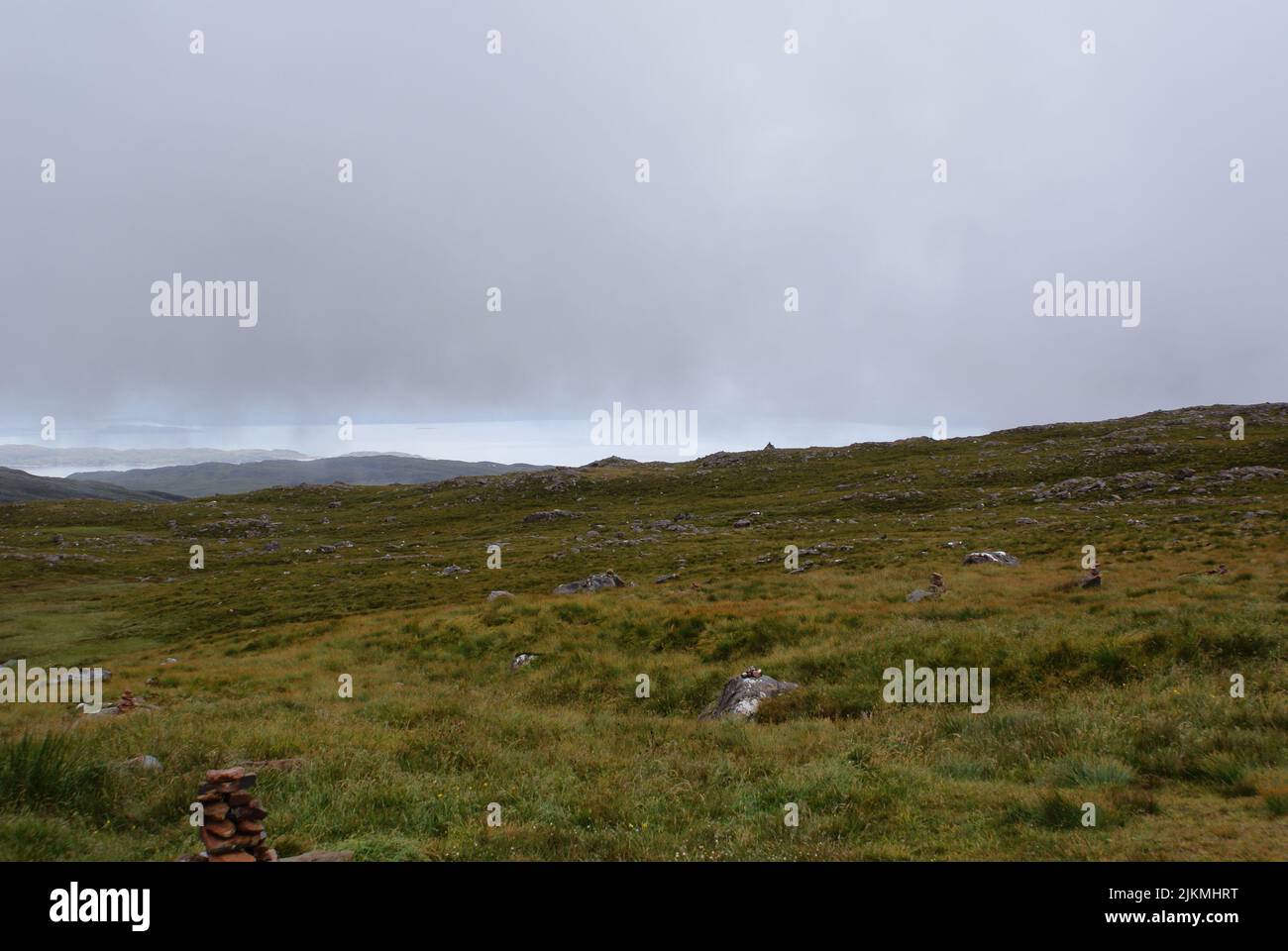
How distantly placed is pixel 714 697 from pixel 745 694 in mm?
1563

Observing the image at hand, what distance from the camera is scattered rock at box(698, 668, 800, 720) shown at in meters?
13.7

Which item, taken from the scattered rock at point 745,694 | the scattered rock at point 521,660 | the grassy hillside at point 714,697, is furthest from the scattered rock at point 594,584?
the scattered rock at point 745,694

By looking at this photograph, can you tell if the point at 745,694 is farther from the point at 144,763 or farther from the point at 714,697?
the point at 144,763

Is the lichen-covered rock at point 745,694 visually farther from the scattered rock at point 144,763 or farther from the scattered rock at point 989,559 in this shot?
the scattered rock at point 989,559

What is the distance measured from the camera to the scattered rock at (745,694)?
538 inches

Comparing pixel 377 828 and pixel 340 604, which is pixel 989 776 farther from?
pixel 340 604

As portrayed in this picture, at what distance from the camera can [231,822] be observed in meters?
6.61

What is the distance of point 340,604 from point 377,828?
110 ft

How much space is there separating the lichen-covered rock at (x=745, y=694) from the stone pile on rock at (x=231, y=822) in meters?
9.29

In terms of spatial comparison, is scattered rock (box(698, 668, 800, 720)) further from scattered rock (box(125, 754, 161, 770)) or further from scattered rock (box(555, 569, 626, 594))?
scattered rock (box(555, 569, 626, 594))

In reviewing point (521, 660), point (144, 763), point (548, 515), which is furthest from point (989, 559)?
point (548, 515)

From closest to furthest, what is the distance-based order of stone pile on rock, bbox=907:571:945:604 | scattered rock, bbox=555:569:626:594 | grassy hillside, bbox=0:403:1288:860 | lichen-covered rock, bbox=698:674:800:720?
grassy hillside, bbox=0:403:1288:860 < lichen-covered rock, bbox=698:674:800:720 < stone pile on rock, bbox=907:571:945:604 < scattered rock, bbox=555:569:626:594

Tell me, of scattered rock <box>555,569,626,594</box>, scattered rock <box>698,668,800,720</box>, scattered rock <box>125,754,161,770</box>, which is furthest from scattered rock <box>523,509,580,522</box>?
scattered rock <box>125,754,161,770</box>

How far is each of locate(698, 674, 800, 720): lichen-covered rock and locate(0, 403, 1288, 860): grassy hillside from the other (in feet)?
1.65
